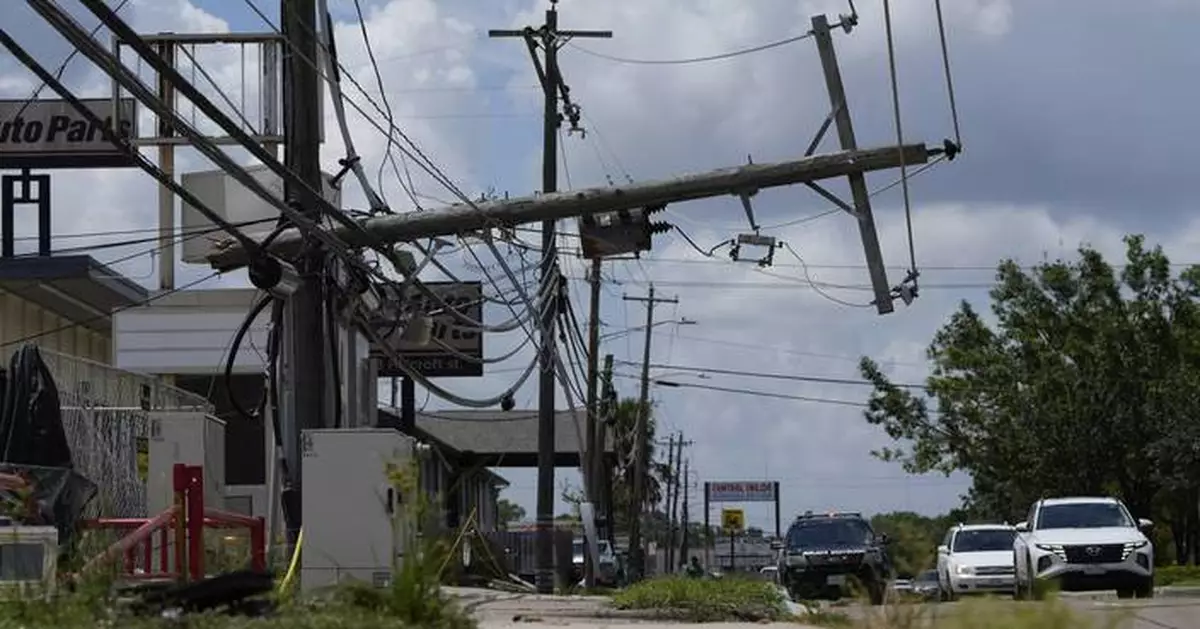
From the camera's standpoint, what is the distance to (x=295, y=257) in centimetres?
2272

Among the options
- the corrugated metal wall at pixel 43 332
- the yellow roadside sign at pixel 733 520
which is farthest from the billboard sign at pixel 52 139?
the yellow roadside sign at pixel 733 520

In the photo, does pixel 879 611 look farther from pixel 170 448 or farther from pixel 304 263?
pixel 170 448

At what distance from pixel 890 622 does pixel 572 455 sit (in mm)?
48703

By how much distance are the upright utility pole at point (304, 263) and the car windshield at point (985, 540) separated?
1426 cm

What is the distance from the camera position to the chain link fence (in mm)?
21828

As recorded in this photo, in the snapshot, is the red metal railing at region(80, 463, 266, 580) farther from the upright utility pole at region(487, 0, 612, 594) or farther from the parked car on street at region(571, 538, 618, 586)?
the parked car on street at region(571, 538, 618, 586)

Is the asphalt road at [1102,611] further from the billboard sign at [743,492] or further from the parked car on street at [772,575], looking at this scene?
the billboard sign at [743,492]

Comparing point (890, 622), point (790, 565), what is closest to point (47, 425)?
point (890, 622)

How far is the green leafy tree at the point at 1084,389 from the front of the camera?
5034cm

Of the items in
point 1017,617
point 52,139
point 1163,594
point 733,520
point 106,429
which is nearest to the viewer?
point 1017,617

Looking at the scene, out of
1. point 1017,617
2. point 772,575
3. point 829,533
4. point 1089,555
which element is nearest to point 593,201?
point 1089,555

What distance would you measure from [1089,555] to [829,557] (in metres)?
5.23

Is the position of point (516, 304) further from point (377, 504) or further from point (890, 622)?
point (890, 622)

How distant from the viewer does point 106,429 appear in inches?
904
